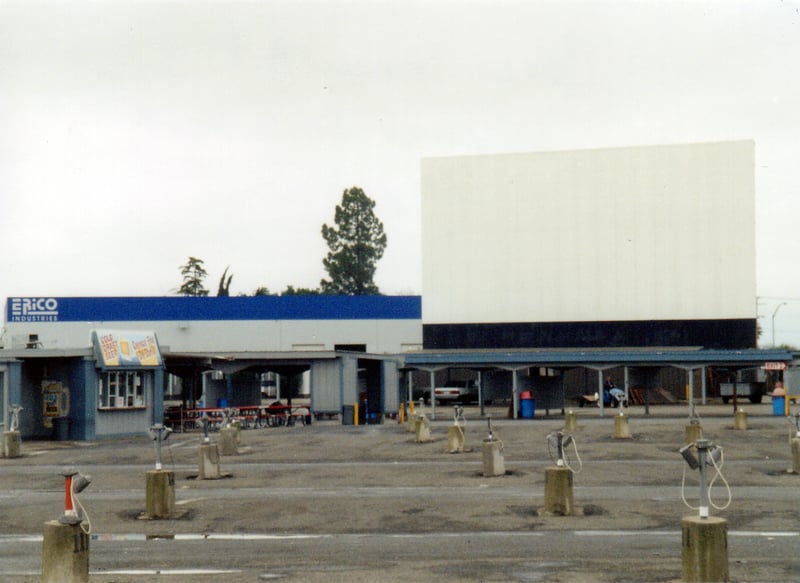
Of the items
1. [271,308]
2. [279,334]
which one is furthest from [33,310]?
[279,334]

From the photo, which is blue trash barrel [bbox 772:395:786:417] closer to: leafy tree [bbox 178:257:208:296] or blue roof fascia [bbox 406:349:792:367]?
blue roof fascia [bbox 406:349:792:367]

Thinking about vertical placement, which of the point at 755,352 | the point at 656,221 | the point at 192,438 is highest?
the point at 656,221

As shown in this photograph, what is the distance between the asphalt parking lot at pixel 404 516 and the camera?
12.9 m

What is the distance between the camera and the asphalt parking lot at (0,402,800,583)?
12.9m

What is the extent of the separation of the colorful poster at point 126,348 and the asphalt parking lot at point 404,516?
Answer: 6.95 m

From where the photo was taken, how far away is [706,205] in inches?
2758

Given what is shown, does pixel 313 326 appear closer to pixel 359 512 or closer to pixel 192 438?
pixel 192 438

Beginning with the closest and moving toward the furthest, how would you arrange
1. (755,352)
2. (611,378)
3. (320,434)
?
1. (320,434)
2. (755,352)
3. (611,378)

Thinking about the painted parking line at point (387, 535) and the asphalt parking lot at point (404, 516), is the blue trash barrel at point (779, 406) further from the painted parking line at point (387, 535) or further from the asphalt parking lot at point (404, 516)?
the painted parking line at point (387, 535)

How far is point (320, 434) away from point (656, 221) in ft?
126

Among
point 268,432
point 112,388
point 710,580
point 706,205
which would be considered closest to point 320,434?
point 268,432

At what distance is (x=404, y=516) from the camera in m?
17.5

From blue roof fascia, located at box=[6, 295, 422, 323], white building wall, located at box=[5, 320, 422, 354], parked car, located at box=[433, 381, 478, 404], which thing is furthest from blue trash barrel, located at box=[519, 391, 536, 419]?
blue roof fascia, located at box=[6, 295, 422, 323]

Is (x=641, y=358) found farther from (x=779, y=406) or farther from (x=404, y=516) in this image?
(x=404, y=516)
